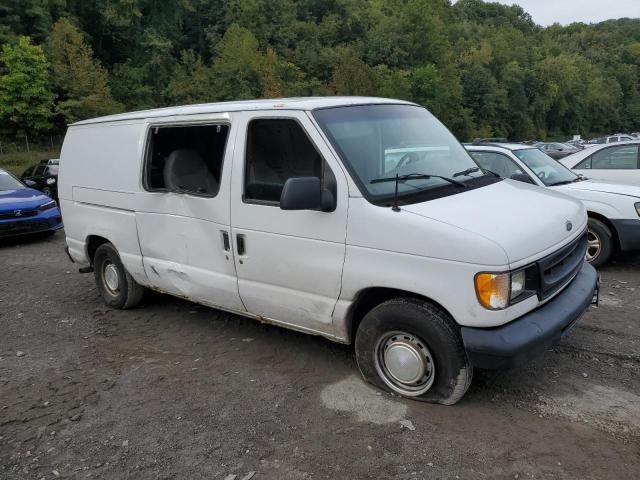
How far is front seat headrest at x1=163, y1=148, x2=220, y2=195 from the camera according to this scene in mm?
4859

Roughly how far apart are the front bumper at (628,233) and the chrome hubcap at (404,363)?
13.9 feet

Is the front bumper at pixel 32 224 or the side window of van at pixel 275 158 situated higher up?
the side window of van at pixel 275 158

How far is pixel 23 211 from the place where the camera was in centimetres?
1037

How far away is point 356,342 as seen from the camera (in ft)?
12.9

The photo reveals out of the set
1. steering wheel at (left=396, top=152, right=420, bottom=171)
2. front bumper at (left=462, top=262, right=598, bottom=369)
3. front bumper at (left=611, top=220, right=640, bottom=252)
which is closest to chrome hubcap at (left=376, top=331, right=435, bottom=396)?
front bumper at (left=462, top=262, right=598, bottom=369)

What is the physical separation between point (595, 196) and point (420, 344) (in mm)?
4407

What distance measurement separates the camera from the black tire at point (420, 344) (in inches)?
137

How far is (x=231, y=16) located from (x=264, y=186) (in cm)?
7502

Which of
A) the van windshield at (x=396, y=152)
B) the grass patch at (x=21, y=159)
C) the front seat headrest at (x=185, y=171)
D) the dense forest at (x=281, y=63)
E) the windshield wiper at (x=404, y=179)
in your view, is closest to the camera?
the windshield wiper at (x=404, y=179)

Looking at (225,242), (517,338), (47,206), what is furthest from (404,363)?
(47,206)

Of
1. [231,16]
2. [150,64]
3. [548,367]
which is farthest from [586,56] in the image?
[548,367]

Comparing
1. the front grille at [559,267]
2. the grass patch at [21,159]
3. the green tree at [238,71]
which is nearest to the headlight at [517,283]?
the front grille at [559,267]

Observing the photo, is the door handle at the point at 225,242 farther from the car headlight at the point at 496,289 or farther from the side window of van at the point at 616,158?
the side window of van at the point at 616,158

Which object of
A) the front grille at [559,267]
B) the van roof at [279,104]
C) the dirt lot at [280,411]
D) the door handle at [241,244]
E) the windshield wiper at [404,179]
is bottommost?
the dirt lot at [280,411]
